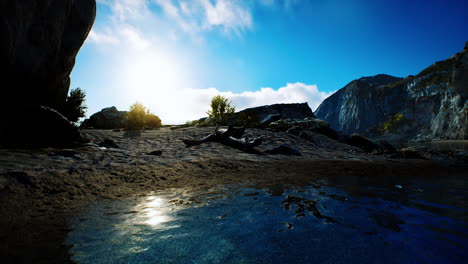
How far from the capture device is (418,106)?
361 feet

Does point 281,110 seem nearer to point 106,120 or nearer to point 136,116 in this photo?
point 136,116

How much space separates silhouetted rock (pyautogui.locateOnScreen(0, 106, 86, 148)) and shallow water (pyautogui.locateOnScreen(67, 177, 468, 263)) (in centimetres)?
579

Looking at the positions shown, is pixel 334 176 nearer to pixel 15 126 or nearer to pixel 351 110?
pixel 15 126

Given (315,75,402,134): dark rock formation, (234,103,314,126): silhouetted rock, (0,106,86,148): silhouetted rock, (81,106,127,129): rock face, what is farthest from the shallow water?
(315,75,402,134): dark rock formation

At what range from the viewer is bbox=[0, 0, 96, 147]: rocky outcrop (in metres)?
6.70

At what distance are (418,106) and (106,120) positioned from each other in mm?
Answer: 139603

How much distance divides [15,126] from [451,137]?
101097 mm

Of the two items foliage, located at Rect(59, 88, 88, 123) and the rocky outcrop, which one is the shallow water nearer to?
the rocky outcrop

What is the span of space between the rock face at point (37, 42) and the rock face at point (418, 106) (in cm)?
9158

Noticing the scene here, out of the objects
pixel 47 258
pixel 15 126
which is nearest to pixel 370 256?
pixel 47 258

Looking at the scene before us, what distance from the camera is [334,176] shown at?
6473 mm

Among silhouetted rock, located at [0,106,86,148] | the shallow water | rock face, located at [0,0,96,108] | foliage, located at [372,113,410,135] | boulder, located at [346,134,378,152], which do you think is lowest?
the shallow water

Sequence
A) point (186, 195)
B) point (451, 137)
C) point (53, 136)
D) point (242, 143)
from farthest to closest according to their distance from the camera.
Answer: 1. point (451, 137)
2. point (242, 143)
3. point (53, 136)
4. point (186, 195)

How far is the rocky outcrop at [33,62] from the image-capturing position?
264 inches
